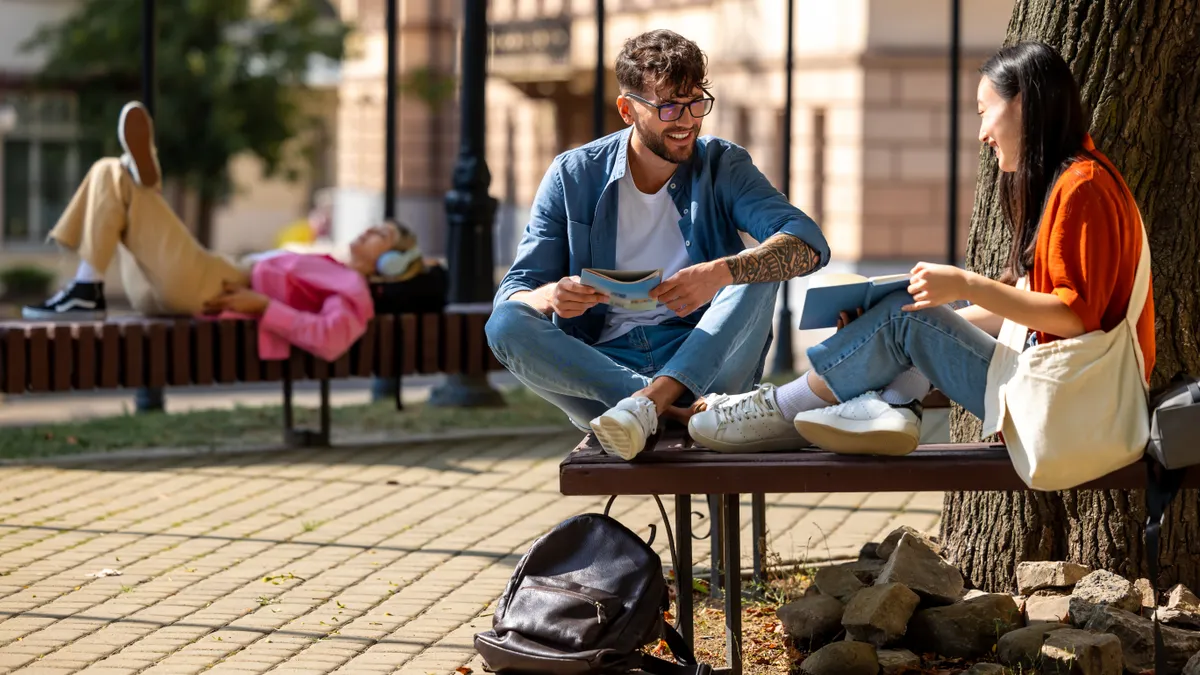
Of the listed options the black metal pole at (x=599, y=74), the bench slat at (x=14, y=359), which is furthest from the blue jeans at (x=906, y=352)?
the black metal pole at (x=599, y=74)

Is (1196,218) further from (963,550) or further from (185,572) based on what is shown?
(185,572)

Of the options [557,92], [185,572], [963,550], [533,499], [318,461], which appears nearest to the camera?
[963,550]

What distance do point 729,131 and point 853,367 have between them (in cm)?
2284

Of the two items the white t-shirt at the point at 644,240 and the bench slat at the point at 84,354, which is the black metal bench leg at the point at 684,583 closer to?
the white t-shirt at the point at 644,240

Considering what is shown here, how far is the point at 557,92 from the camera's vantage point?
110ft

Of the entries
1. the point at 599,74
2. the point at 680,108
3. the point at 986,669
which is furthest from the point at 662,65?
the point at 599,74

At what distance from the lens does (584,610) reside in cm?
411

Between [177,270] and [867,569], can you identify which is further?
[177,270]

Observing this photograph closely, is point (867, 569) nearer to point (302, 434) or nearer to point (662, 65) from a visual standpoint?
point (662, 65)

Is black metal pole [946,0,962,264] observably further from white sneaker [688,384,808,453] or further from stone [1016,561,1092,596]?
white sneaker [688,384,808,453]

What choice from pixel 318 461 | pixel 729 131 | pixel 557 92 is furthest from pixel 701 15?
pixel 318 461

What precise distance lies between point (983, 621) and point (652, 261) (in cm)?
138

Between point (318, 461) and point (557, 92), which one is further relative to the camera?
point (557, 92)

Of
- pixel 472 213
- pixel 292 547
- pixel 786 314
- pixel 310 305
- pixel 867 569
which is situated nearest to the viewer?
pixel 867 569
